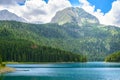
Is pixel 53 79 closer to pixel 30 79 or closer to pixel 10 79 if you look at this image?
pixel 30 79

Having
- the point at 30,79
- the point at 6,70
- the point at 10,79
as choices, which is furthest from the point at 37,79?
the point at 6,70

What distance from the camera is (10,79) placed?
336 feet

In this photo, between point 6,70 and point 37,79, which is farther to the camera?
point 6,70

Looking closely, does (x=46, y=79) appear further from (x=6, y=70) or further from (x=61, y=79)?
(x=6, y=70)

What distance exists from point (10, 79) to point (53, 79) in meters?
15.6

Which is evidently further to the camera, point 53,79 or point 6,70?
point 6,70

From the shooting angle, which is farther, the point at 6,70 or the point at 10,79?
the point at 6,70

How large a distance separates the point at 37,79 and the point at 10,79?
9.96m

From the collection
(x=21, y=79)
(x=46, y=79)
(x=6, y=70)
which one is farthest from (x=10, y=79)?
(x=6, y=70)

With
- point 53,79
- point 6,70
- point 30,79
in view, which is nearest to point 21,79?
point 30,79

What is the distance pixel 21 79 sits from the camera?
104562 mm

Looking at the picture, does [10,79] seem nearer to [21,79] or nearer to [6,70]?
[21,79]

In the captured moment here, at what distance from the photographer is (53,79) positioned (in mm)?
106438

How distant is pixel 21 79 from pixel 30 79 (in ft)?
10.5
